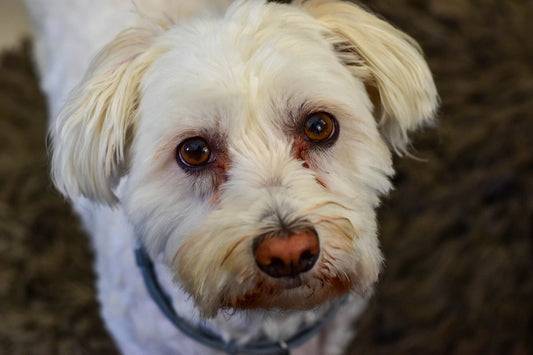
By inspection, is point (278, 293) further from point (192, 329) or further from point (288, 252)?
point (192, 329)

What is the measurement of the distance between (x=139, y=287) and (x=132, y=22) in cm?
56

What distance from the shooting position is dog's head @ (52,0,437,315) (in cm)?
81

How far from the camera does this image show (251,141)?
89 centimetres

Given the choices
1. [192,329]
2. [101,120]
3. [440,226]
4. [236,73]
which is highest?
[236,73]

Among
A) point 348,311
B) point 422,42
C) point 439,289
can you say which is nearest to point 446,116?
point 422,42

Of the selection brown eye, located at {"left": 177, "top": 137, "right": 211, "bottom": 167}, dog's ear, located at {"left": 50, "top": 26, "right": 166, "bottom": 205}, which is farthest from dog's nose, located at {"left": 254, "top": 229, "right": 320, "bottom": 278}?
dog's ear, located at {"left": 50, "top": 26, "right": 166, "bottom": 205}

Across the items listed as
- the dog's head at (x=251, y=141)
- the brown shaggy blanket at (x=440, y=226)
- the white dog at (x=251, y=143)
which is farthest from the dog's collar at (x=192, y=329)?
the brown shaggy blanket at (x=440, y=226)

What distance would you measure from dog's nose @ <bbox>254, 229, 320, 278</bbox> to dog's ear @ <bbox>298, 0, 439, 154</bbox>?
0.30 metres

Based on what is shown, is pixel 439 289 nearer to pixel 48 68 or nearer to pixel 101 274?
pixel 101 274

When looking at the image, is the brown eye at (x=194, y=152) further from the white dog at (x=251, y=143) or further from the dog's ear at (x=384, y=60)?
the dog's ear at (x=384, y=60)

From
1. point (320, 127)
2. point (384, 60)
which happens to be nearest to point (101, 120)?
point (320, 127)

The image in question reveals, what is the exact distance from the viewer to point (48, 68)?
160 centimetres

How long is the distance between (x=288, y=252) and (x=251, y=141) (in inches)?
7.7

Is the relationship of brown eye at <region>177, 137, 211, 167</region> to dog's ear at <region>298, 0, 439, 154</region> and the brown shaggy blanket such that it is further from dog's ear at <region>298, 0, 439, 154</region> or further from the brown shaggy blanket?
the brown shaggy blanket
